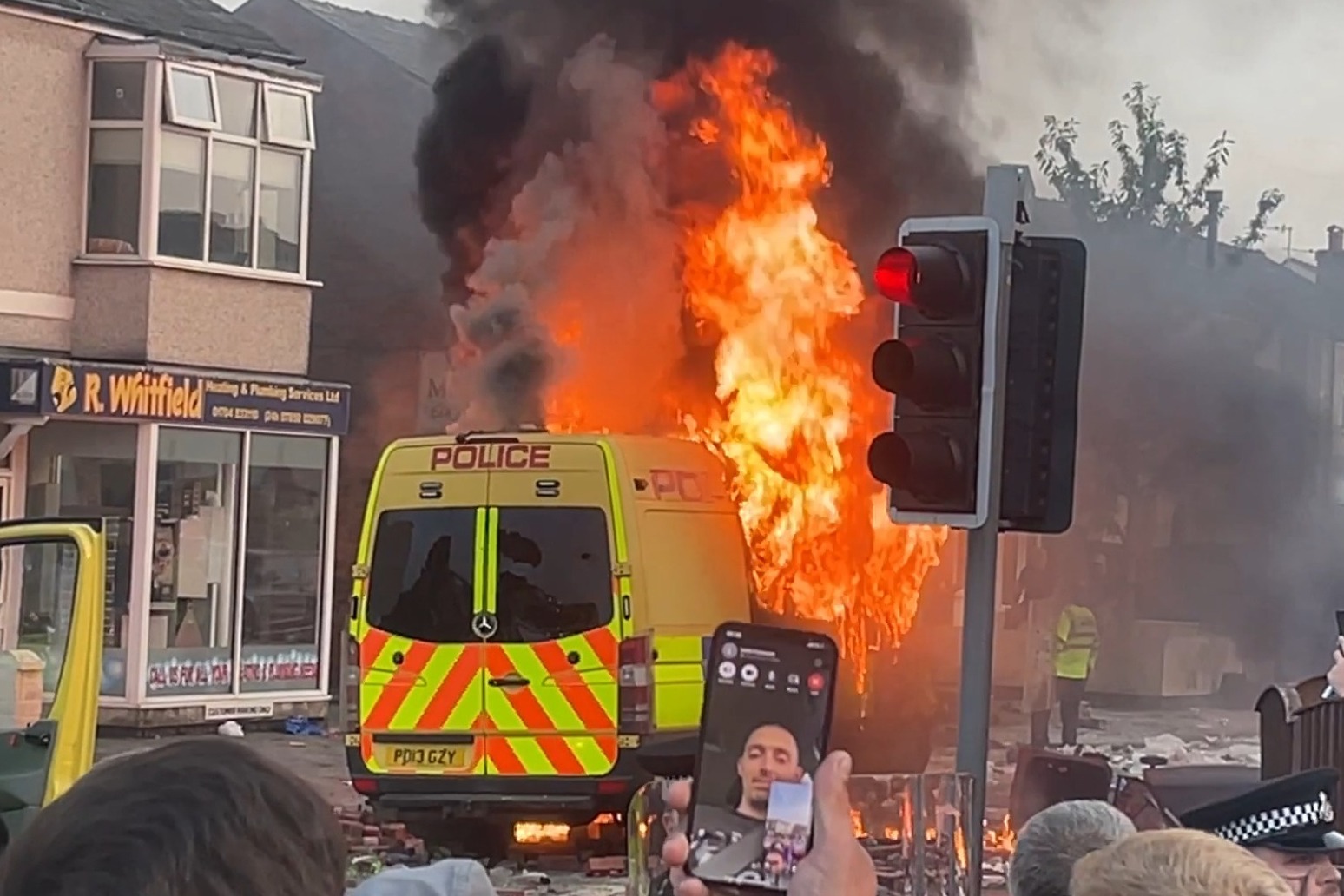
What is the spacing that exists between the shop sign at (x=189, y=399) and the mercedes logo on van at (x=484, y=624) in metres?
8.93

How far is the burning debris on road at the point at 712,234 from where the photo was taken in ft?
53.0

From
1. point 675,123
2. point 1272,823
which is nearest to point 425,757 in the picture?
point 675,123

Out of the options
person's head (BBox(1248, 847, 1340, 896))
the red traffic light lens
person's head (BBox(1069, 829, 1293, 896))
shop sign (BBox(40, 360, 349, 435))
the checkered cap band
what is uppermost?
the red traffic light lens

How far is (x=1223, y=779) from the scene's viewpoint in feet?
31.3

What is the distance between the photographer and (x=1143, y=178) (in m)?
21.8

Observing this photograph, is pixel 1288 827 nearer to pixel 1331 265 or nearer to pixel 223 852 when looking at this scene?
pixel 223 852

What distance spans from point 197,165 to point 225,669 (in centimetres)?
491

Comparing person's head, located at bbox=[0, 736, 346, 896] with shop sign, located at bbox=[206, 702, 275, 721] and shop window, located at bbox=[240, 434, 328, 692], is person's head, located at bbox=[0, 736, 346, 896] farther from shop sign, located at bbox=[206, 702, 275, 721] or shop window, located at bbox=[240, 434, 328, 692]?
shop window, located at bbox=[240, 434, 328, 692]

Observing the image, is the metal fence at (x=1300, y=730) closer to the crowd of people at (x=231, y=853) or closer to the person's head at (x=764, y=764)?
the person's head at (x=764, y=764)

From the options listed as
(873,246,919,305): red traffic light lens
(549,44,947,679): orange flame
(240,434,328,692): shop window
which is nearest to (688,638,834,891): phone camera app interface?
(873,246,919,305): red traffic light lens

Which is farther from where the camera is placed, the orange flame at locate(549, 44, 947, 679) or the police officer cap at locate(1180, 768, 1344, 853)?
the orange flame at locate(549, 44, 947, 679)

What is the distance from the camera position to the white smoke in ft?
59.3

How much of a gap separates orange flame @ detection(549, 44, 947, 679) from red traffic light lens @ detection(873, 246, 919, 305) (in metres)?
8.12

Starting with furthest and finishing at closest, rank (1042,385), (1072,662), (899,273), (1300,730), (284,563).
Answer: (284,563) → (1072,662) → (1300,730) → (1042,385) → (899,273)
